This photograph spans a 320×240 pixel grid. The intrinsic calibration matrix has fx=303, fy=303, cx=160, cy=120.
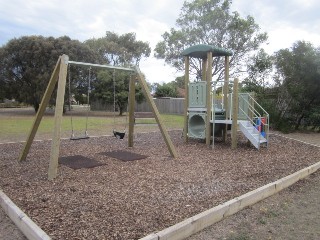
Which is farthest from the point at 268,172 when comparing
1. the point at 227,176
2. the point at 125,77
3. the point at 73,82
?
the point at 73,82

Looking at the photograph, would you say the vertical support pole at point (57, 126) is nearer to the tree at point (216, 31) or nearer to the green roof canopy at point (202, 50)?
the green roof canopy at point (202, 50)

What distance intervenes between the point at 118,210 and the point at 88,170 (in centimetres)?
233

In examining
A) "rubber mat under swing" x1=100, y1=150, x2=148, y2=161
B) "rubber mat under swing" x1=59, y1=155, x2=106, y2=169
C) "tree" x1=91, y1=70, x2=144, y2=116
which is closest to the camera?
"rubber mat under swing" x1=59, y1=155, x2=106, y2=169

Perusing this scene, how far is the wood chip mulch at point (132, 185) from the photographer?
138 inches

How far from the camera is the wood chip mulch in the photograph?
11.5ft

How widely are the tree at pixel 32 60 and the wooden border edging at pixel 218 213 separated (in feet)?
75.2

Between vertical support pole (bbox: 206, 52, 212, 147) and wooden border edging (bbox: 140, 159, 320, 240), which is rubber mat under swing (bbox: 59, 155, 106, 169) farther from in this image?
vertical support pole (bbox: 206, 52, 212, 147)

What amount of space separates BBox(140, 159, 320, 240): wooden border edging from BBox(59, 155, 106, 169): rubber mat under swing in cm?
323

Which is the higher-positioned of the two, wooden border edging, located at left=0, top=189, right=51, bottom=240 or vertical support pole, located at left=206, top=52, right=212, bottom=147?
vertical support pole, located at left=206, top=52, right=212, bottom=147

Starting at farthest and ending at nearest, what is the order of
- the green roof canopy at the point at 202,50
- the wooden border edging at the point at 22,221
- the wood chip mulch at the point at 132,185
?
the green roof canopy at the point at 202,50, the wood chip mulch at the point at 132,185, the wooden border edging at the point at 22,221

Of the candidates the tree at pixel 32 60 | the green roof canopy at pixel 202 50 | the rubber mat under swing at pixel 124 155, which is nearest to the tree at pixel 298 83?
the green roof canopy at pixel 202 50

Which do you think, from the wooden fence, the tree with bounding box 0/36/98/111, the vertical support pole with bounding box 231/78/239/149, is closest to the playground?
the vertical support pole with bounding box 231/78/239/149

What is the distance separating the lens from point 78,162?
21.8ft

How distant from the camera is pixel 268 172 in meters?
6.14
